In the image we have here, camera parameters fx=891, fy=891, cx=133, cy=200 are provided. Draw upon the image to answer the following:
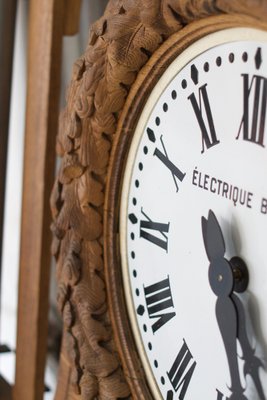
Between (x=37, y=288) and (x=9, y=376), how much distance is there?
0.44 m

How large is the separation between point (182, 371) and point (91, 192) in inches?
7.1

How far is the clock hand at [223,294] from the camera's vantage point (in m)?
0.66

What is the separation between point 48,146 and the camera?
96 cm

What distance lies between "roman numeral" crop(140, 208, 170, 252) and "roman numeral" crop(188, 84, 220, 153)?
0.30 ft

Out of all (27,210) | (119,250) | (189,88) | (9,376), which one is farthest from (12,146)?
(189,88)

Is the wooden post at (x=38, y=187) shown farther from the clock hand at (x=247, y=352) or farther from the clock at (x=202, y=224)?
the clock hand at (x=247, y=352)

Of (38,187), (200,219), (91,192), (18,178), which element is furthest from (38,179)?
(18,178)

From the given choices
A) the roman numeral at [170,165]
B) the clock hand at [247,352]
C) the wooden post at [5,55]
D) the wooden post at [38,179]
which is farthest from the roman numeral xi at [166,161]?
the wooden post at [5,55]

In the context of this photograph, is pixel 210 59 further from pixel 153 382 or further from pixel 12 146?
pixel 12 146

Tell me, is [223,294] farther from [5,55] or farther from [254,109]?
[5,55]

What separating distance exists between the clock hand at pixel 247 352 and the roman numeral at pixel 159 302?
10 centimetres

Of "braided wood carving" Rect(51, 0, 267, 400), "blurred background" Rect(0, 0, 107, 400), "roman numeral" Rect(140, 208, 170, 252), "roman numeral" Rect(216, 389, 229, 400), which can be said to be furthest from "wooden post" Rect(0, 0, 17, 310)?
"roman numeral" Rect(216, 389, 229, 400)

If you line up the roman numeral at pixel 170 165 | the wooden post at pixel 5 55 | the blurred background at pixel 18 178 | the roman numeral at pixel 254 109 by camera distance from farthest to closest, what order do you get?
1. the blurred background at pixel 18 178
2. the wooden post at pixel 5 55
3. the roman numeral at pixel 170 165
4. the roman numeral at pixel 254 109

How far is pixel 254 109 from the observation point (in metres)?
0.63
